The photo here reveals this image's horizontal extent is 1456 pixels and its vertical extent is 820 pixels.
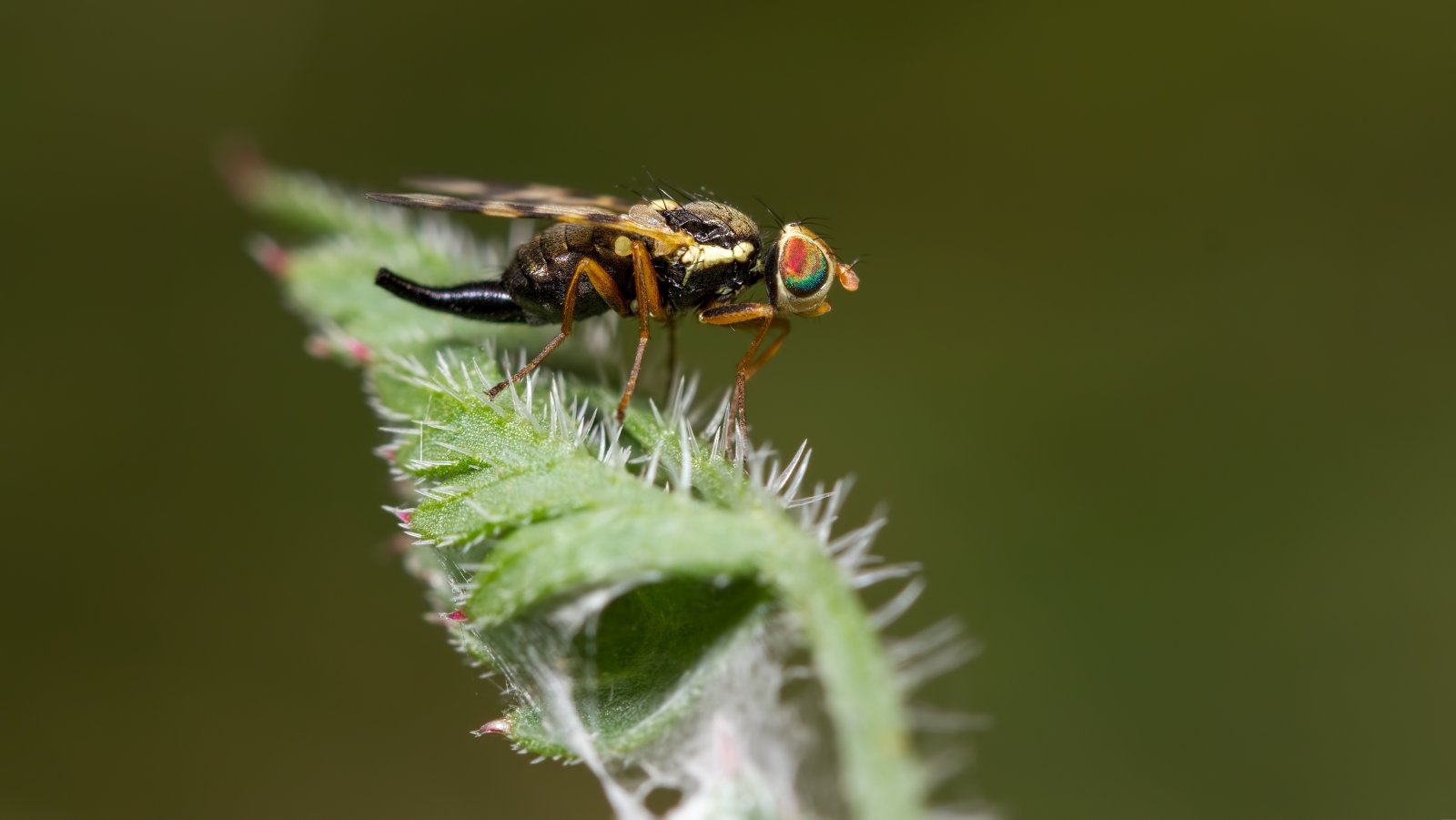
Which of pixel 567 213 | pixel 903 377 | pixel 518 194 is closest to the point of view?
pixel 567 213

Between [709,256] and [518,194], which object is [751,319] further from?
[518,194]

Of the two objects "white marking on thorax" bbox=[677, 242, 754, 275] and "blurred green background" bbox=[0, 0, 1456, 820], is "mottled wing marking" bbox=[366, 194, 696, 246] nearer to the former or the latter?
"white marking on thorax" bbox=[677, 242, 754, 275]

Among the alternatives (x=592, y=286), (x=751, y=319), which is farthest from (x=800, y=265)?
(x=592, y=286)

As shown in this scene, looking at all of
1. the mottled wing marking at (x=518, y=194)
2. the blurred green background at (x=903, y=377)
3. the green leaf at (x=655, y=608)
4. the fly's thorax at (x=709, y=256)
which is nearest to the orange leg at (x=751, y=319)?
the fly's thorax at (x=709, y=256)

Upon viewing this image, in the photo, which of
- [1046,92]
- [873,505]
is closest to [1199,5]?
[1046,92]

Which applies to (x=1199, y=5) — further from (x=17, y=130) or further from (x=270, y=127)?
(x=17, y=130)

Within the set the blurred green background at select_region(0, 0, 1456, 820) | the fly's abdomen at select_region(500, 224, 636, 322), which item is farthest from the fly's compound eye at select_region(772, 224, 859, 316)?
the blurred green background at select_region(0, 0, 1456, 820)
